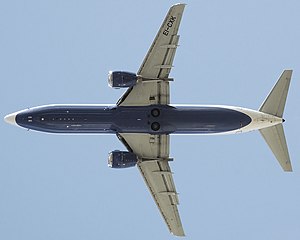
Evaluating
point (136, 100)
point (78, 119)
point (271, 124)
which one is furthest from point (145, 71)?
point (271, 124)

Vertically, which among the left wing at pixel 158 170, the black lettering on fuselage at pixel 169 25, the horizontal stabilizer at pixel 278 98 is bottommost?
the left wing at pixel 158 170

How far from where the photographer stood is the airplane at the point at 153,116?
76.1m

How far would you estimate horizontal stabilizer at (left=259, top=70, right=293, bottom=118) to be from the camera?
7850 cm

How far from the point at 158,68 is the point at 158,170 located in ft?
36.4

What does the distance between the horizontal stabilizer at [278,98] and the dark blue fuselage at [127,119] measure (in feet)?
11.7

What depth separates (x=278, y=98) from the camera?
78.6 m

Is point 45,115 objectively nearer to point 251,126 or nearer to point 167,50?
point 167,50

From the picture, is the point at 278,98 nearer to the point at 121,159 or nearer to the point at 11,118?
the point at 121,159

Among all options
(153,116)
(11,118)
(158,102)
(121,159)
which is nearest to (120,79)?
(158,102)

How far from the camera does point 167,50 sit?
75.2 m

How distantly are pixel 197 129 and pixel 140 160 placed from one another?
700cm

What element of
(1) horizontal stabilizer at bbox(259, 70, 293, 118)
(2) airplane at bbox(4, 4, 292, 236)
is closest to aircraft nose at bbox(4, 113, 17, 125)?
(2) airplane at bbox(4, 4, 292, 236)

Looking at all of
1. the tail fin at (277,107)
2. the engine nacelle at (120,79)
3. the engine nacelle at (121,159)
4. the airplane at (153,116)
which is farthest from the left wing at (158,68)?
the tail fin at (277,107)

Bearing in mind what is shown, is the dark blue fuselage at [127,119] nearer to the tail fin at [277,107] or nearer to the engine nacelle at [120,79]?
the engine nacelle at [120,79]
